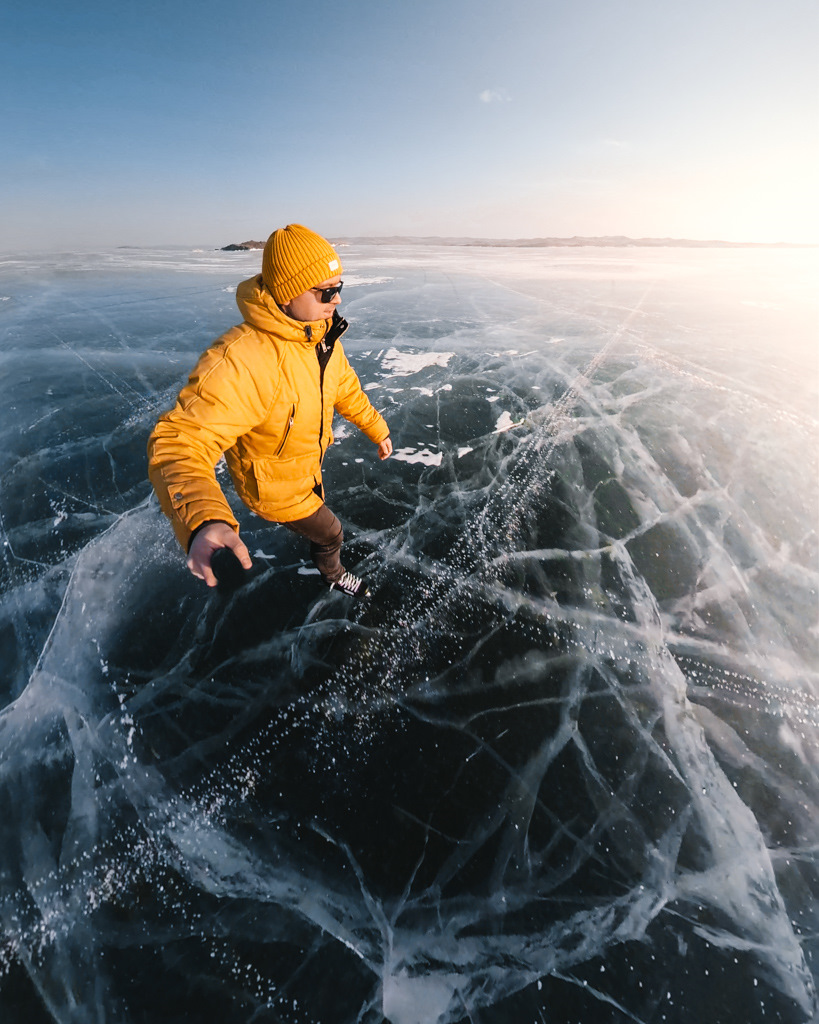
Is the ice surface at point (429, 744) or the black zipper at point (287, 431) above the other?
the black zipper at point (287, 431)

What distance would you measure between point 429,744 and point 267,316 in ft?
5.97

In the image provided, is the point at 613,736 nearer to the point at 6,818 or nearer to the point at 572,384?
the point at 6,818

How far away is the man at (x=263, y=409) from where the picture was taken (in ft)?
3.72

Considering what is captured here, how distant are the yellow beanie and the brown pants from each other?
3.06ft

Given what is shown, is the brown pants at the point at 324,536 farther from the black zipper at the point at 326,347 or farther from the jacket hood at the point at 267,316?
the jacket hood at the point at 267,316

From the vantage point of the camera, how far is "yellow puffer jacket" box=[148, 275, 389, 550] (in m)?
1.18

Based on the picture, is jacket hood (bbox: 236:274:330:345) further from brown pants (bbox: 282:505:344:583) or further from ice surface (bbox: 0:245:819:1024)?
ice surface (bbox: 0:245:819:1024)

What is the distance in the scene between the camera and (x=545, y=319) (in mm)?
7434

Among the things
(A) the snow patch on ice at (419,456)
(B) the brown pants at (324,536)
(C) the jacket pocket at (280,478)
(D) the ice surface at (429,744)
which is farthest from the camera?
(A) the snow patch on ice at (419,456)

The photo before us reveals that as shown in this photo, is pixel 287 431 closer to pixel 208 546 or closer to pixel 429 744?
pixel 208 546

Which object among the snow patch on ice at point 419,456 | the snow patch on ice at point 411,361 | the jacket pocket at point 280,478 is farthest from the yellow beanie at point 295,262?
the snow patch on ice at point 411,361

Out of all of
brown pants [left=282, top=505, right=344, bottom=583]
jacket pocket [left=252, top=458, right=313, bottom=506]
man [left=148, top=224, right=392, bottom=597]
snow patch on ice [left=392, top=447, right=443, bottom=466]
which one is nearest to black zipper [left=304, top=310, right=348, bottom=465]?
Result: man [left=148, top=224, right=392, bottom=597]

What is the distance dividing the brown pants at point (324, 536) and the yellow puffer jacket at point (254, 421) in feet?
0.21

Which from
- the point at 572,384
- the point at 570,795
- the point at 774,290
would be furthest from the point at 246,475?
the point at 774,290
